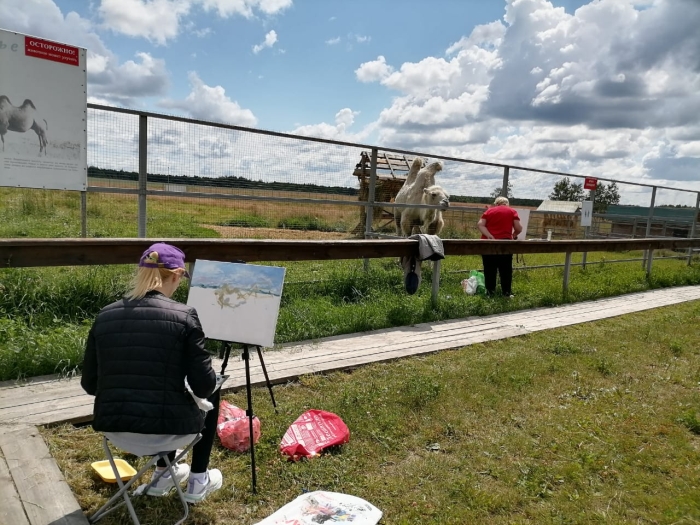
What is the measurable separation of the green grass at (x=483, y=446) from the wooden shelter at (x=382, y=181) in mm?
4234

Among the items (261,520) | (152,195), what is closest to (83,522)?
(261,520)

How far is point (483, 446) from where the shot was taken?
3633 millimetres

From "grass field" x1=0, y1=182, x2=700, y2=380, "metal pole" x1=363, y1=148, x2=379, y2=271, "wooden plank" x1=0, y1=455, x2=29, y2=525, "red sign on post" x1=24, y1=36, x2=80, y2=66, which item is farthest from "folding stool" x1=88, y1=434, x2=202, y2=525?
"metal pole" x1=363, y1=148, x2=379, y2=271

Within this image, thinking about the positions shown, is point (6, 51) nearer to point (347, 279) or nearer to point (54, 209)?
point (54, 209)

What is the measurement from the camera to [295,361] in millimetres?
4957

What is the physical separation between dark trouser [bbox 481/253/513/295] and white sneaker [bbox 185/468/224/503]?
637cm

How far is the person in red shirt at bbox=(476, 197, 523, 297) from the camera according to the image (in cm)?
856

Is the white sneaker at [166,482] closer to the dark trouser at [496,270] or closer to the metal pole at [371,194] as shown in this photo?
the metal pole at [371,194]

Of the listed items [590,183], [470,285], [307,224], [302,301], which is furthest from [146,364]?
[590,183]

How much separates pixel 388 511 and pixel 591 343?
4.29m

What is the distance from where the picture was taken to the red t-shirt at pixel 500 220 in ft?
29.3

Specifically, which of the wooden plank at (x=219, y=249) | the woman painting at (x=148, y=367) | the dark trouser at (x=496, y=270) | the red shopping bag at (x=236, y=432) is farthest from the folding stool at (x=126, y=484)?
the dark trouser at (x=496, y=270)

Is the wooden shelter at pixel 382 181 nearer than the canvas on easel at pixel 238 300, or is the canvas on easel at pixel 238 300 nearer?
the canvas on easel at pixel 238 300

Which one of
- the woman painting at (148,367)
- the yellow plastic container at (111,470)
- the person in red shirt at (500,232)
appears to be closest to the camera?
the woman painting at (148,367)
